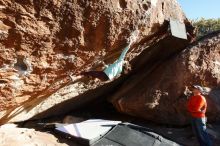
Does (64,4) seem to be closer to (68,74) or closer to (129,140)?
(68,74)

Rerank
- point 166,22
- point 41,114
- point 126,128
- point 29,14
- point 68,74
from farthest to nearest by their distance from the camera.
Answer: point 166,22 < point 41,114 < point 126,128 < point 68,74 < point 29,14

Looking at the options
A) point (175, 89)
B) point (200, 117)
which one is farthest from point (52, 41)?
point (175, 89)

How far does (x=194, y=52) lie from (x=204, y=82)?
833mm

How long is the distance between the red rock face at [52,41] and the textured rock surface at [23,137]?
250mm

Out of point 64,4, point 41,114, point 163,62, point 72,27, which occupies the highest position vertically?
point 64,4

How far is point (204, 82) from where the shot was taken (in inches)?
304

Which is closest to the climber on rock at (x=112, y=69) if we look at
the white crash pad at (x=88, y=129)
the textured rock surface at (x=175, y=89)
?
the white crash pad at (x=88, y=129)

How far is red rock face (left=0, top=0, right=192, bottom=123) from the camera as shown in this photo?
438 centimetres

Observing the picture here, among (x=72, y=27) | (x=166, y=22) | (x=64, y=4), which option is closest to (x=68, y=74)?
(x=72, y=27)

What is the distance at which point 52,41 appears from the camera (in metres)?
4.77

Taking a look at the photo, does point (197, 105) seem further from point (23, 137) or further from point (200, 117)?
point (23, 137)

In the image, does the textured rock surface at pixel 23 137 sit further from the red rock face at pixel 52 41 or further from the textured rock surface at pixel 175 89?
the textured rock surface at pixel 175 89

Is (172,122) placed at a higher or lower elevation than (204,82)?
lower

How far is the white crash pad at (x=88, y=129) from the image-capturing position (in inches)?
223
